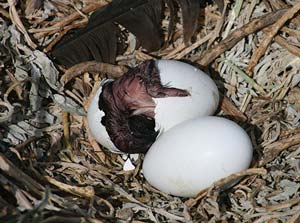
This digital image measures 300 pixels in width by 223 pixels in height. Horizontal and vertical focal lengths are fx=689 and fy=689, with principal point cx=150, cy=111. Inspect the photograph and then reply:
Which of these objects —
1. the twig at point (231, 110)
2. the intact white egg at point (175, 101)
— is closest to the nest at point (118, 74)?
the twig at point (231, 110)

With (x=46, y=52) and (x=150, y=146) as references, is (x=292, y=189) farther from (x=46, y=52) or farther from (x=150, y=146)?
(x=46, y=52)

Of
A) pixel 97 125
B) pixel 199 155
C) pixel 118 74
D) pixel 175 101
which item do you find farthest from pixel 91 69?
pixel 199 155

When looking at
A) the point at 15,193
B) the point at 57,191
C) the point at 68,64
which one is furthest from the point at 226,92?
the point at 15,193

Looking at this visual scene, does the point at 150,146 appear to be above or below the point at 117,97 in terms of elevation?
below

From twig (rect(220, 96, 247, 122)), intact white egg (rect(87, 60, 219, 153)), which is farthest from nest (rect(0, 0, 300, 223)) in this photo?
intact white egg (rect(87, 60, 219, 153))

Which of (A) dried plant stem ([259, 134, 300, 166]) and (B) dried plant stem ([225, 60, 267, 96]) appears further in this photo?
(B) dried plant stem ([225, 60, 267, 96])

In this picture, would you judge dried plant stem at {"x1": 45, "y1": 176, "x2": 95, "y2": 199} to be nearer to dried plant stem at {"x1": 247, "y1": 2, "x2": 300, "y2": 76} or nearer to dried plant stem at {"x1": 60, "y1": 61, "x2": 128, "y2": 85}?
dried plant stem at {"x1": 60, "y1": 61, "x2": 128, "y2": 85}

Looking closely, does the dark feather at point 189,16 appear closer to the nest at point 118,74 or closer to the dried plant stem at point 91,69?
the nest at point 118,74

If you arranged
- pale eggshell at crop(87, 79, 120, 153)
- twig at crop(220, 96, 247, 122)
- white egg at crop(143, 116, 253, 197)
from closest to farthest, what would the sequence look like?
white egg at crop(143, 116, 253, 197), pale eggshell at crop(87, 79, 120, 153), twig at crop(220, 96, 247, 122)
